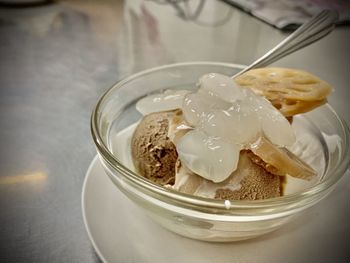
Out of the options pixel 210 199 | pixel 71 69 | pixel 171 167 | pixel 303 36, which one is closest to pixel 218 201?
pixel 210 199

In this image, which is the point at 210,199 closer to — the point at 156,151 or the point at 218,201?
the point at 218,201

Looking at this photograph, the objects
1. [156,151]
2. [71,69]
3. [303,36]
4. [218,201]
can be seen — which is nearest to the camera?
[218,201]

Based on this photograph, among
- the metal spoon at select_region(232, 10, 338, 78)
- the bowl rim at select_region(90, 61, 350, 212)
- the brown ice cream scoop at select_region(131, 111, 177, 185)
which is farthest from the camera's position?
the metal spoon at select_region(232, 10, 338, 78)

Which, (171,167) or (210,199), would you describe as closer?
(210,199)

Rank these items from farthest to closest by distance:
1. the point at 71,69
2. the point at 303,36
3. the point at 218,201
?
1. the point at 71,69
2. the point at 303,36
3. the point at 218,201

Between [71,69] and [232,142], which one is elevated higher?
[232,142]

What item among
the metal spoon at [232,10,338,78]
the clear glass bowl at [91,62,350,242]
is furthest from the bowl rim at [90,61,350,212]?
the metal spoon at [232,10,338,78]

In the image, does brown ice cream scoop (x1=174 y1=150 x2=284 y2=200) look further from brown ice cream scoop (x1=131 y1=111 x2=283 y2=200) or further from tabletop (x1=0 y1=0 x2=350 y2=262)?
tabletop (x1=0 y1=0 x2=350 y2=262)
